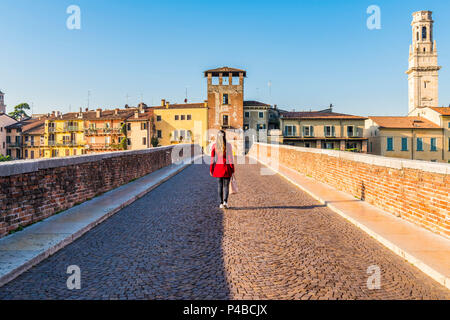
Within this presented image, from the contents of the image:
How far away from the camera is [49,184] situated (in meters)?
6.75

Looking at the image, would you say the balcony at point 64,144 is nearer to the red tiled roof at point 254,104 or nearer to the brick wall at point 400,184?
the red tiled roof at point 254,104

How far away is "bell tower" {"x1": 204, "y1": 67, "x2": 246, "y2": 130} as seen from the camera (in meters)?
60.1

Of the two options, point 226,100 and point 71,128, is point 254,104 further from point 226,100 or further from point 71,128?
point 71,128

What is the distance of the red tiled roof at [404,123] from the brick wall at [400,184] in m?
51.1

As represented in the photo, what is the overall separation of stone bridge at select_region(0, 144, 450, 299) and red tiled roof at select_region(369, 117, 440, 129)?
175ft

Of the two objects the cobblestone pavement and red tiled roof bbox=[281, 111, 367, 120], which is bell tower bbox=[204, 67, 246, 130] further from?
the cobblestone pavement

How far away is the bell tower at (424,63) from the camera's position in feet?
237

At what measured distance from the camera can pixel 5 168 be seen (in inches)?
208

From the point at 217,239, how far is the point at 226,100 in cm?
5626

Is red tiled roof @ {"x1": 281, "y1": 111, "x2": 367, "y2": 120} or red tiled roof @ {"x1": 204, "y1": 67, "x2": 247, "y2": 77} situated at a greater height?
red tiled roof @ {"x1": 204, "y1": 67, "x2": 247, "y2": 77}

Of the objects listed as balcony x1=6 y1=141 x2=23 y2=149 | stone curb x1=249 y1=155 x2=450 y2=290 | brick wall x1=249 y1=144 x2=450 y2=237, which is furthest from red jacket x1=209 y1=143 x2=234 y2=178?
balcony x1=6 y1=141 x2=23 y2=149

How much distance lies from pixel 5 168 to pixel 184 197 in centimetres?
537
